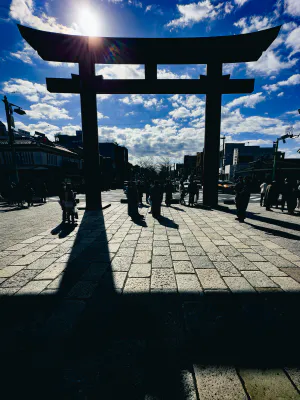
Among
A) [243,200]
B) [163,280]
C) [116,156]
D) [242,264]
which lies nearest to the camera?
[163,280]

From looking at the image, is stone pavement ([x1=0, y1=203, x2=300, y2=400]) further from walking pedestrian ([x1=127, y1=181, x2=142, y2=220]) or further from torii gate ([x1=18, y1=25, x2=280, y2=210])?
torii gate ([x1=18, y1=25, x2=280, y2=210])

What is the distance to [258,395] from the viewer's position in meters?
1.27

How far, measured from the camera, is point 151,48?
7.37 meters

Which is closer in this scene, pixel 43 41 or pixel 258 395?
pixel 258 395

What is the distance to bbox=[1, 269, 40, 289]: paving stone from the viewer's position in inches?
106

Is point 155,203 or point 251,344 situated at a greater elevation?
point 155,203

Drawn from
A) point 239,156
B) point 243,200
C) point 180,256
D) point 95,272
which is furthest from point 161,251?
point 239,156

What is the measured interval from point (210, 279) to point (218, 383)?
1.49 metres

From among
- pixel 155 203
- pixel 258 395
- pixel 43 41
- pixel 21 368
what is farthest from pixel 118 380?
pixel 43 41

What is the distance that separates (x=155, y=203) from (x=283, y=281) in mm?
5212

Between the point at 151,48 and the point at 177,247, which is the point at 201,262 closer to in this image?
the point at 177,247

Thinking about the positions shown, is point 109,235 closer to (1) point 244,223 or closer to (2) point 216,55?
(1) point 244,223

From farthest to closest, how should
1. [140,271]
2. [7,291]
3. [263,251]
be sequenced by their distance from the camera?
1. [263,251]
2. [140,271]
3. [7,291]

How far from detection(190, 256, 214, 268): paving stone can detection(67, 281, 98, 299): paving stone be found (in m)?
1.82
